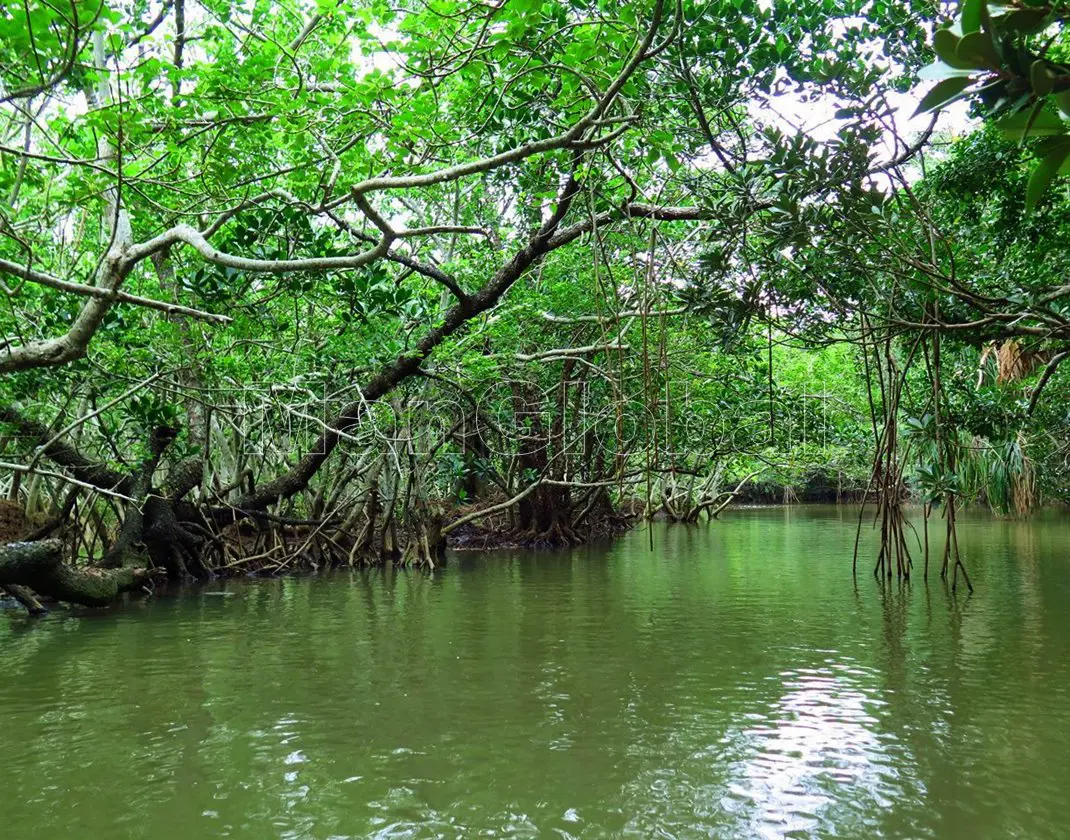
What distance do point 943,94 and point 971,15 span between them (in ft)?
0.36

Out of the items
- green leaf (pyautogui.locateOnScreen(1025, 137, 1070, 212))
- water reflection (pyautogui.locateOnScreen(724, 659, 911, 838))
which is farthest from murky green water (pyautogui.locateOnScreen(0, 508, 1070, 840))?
green leaf (pyautogui.locateOnScreen(1025, 137, 1070, 212))

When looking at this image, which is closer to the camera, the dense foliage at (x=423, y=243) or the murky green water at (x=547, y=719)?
the murky green water at (x=547, y=719)

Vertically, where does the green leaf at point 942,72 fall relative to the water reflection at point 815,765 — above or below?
above

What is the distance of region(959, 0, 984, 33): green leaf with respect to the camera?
3.98 feet

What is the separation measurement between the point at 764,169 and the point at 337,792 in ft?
12.5

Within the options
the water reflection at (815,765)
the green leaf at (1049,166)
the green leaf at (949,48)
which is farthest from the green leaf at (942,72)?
the water reflection at (815,765)

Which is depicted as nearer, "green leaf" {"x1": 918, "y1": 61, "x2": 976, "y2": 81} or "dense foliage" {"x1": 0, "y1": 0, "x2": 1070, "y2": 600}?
"green leaf" {"x1": 918, "y1": 61, "x2": 976, "y2": 81}

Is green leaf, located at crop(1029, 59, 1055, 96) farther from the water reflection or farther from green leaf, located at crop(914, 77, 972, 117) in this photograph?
the water reflection

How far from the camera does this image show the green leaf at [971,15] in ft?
3.98

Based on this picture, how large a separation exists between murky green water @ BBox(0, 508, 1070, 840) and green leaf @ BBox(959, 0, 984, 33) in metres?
2.47

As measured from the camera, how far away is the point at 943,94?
1.30 meters

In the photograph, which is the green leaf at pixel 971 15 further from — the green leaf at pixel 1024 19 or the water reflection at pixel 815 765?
the water reflection at pixel 815 765

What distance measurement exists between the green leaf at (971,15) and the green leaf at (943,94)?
0.07 metres

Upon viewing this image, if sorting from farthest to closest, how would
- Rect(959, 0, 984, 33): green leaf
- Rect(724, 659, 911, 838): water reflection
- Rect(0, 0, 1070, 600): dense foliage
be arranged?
Rect(0, 0, 1070, 600): dense foliage < Rect(724, 659, 911, 838): water reflection < Rect(959, 0, 984, 33): green leaf
